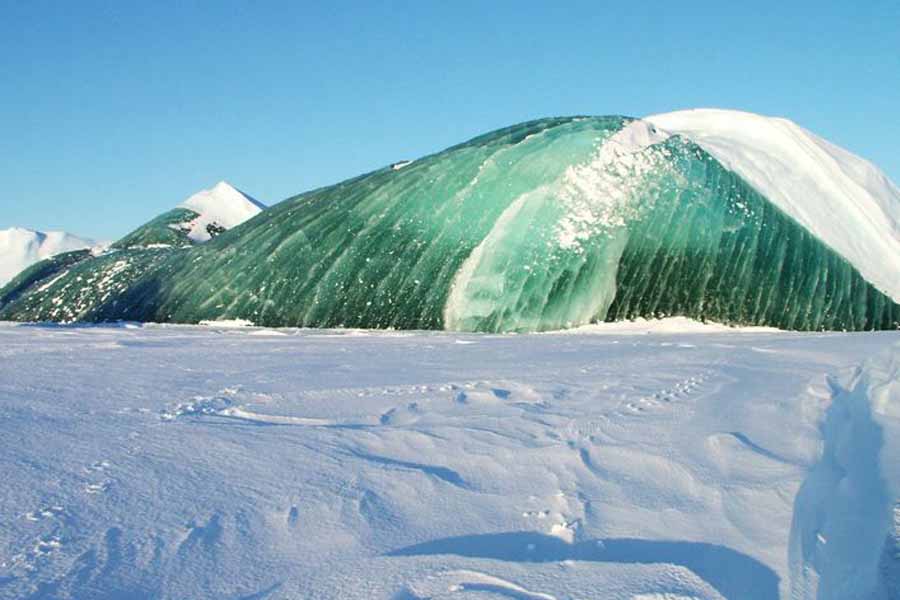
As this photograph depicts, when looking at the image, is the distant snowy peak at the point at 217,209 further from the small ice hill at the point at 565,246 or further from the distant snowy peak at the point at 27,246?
the distant snowy peak at the point at 27,246

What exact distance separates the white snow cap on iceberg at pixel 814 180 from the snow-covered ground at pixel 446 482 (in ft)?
11.6

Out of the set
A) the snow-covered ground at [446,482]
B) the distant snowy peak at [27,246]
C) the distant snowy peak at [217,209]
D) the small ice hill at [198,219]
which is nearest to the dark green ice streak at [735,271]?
the snow-covered ground at [446,482]

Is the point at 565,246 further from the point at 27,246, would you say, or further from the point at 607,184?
the point at 27,246

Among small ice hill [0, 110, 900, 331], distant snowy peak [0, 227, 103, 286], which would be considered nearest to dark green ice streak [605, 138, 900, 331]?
small ice hill [0, 110, 900, 331]

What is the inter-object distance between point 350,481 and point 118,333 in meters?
3.71

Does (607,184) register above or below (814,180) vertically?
below

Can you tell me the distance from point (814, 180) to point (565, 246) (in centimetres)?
268

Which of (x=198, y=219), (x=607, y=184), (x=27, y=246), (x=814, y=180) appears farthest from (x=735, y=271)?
(x=27, y=246)

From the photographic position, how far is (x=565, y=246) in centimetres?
639

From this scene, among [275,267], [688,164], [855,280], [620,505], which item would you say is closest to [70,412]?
[620,505]

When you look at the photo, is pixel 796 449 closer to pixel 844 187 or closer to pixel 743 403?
pixel 743 403

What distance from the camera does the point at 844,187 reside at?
7.49 m

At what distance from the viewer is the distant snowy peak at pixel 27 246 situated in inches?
824

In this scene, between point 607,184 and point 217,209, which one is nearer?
point 607,184
